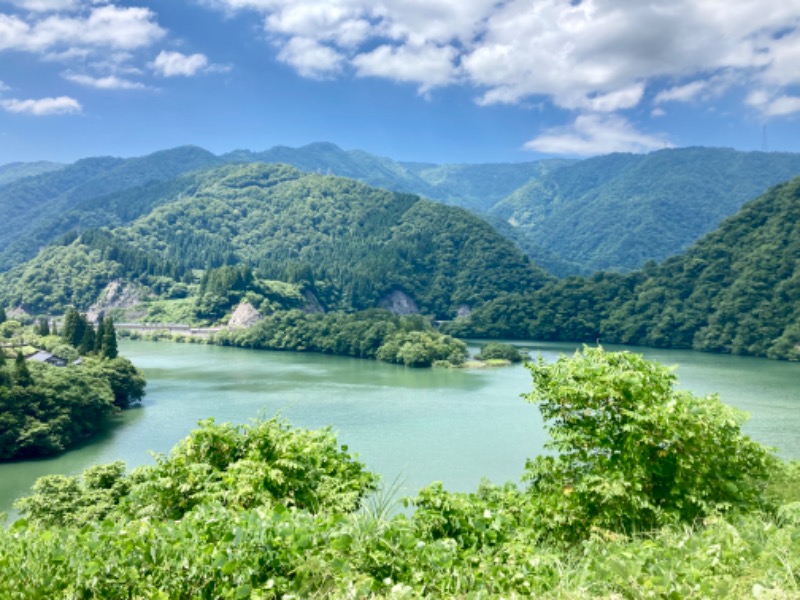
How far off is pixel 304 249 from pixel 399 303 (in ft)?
123

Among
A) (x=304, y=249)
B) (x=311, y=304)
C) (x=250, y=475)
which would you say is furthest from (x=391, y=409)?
(x=304, y=249)

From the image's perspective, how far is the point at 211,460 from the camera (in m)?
8.00

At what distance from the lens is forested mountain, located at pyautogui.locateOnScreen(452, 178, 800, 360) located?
60562 millimetres

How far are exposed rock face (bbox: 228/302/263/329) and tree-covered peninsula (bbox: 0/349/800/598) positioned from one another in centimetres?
6546

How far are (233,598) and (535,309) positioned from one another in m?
75.3

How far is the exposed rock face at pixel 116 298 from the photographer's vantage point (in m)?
90.7

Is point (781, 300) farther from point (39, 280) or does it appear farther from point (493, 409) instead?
point (39, 280)

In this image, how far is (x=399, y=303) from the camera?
9769cm

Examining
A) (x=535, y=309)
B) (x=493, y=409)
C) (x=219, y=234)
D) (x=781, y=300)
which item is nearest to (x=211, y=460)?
(x=493, y=409)

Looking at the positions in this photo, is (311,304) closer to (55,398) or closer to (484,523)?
(55,398)

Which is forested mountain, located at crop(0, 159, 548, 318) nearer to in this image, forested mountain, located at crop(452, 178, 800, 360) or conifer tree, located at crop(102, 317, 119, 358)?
forested mountain, located at crop(452, 178, 800, 360)

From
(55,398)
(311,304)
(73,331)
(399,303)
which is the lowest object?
(55,398)

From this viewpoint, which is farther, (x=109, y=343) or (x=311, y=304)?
(x=311, y=304)

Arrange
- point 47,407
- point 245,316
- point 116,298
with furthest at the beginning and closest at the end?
1. point 116,298
2. point 245,316
3. point 47,407
